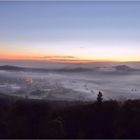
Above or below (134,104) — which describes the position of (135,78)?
above

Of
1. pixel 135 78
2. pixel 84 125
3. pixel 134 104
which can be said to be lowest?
pixel 84 125

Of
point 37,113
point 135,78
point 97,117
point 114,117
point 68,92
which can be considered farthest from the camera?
point 68,92

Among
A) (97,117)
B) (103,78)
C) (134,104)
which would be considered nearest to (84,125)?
(97,117)

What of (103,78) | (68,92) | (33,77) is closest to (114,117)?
(68,92)

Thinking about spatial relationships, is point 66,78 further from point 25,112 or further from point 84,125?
point 84,125

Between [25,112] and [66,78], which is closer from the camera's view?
[25,112]

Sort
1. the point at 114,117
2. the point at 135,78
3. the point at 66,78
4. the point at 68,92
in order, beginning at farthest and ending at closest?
the point at 66,78, the point at 68,92, the point at 135,78, the point at 114,117

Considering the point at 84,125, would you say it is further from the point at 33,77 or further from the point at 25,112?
the point at 33,77

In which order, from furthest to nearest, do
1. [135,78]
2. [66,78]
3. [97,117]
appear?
1. [66,78]
2. [135,78]
3. [97,117]

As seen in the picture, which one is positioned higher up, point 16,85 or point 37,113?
point 16,85
